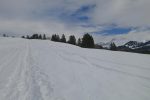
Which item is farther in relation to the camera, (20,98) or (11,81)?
(11,81)

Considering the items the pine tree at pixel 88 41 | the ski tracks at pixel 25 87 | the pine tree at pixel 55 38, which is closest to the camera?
the ski tracks at pixel 25 87

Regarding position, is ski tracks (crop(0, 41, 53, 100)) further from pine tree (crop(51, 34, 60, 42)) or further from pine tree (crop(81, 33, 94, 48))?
pine tree (crop(51, 34, 60, 42))

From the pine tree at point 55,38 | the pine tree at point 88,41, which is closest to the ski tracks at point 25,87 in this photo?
the pine tree at point 88,41

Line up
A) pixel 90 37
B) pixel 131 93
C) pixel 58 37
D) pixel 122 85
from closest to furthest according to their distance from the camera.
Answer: pixel 131 93 < pixel 122 85 < pixel 90 37 < pixel 58 37

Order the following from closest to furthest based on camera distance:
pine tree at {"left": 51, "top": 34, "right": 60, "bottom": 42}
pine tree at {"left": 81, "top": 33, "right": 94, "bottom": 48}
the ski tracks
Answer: the ski tracks → pine tree at {"left": 81, "top": 33, "right": 94, "bottom": 48} → pine tree at {"left": 51, "top": 34, "right": 60, "bottom": 42}

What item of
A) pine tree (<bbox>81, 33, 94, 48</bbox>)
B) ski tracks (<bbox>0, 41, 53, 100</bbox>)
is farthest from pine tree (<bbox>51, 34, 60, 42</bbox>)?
ski tracks (<bbox>0, 41, 53, 100</bbox>)

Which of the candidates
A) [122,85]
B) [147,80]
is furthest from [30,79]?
[147,80]

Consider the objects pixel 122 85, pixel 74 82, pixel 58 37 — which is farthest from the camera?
pixel 58 37

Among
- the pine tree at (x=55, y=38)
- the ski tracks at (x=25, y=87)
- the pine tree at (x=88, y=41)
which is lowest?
the ski tracks at (x=25, y=87)

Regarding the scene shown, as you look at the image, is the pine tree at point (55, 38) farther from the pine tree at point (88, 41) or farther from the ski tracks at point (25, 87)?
the ski tracks at point (25, 87)

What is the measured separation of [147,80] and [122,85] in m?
1.46

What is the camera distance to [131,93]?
Result: 6.15 m

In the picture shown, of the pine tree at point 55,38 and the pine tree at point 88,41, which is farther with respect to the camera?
the pine tree at point 55,38

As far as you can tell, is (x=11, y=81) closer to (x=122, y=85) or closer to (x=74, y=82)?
(x=74, y=82)
